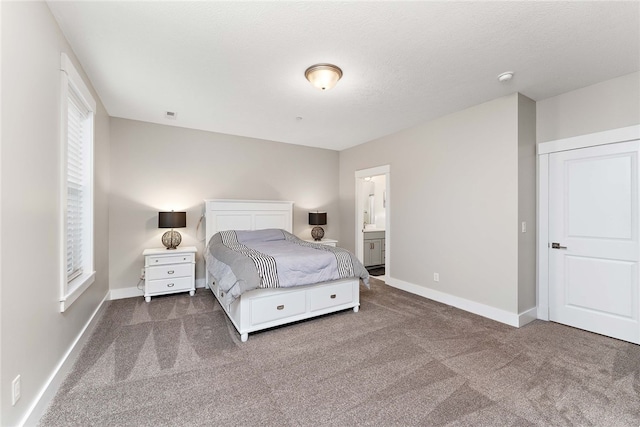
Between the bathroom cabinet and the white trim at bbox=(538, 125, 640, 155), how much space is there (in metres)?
3.15

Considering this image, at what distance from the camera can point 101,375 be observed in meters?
2.03

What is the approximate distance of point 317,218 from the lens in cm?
513

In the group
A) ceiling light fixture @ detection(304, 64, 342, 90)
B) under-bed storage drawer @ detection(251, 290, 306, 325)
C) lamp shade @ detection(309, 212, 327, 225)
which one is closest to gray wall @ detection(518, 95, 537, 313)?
ceiling light fixture @ detection(304, 64, 342, 90)

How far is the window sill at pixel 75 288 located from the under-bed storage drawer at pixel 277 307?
1.38 meters

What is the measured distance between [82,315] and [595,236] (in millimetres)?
5009

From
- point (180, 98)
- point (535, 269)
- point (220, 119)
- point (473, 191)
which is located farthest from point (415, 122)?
point (180, 98)

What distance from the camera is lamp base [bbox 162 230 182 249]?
13.0 ft

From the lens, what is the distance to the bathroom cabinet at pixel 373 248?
562 cm

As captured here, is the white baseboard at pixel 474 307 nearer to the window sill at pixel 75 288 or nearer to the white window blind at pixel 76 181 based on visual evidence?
the window sill at pixel 75 288

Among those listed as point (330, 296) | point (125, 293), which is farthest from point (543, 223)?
point (125, 293)

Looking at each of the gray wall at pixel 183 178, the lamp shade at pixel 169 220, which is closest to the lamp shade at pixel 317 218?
the gray wall at pixel 183 178

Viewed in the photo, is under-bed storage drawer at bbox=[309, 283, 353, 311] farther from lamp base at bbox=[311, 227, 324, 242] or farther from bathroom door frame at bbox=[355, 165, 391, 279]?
lamp base at bbox=[311, 227, 324, 242]

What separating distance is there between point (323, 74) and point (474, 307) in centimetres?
311

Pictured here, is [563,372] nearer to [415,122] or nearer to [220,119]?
[415,122]
